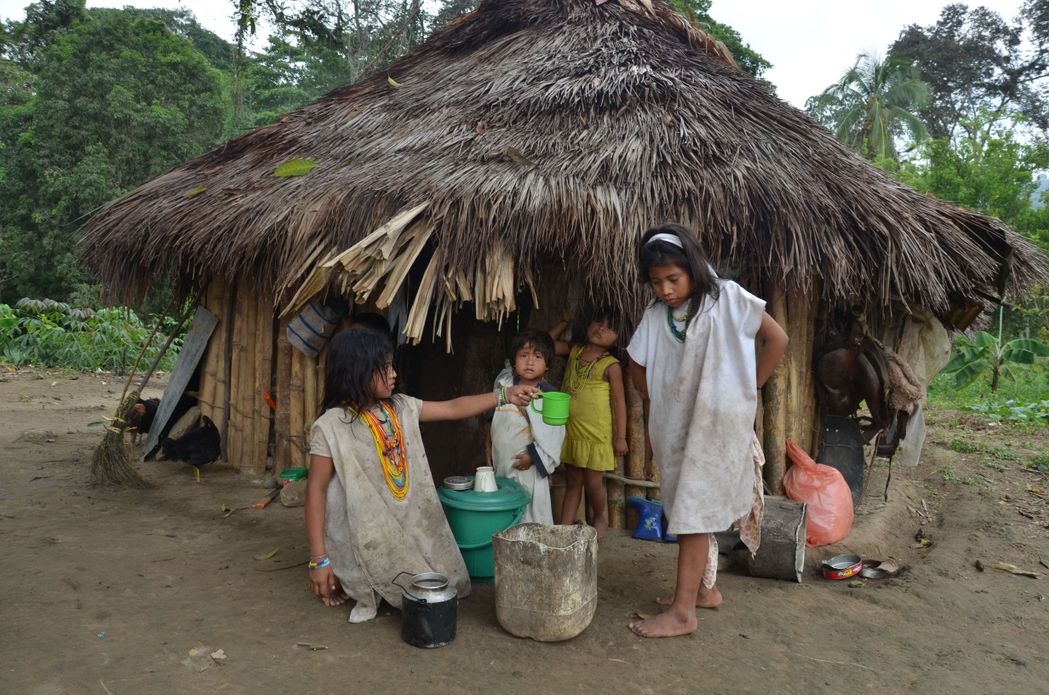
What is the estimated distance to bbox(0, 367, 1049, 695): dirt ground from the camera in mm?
2430

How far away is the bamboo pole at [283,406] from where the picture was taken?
4.70 m

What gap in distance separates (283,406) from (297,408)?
0.44ft

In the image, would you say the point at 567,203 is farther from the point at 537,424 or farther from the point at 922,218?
the point at 922,218

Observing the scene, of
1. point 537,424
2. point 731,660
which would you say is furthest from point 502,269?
point 731,660

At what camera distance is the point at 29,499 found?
4473mm

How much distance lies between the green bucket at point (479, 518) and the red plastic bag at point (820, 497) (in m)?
1.69

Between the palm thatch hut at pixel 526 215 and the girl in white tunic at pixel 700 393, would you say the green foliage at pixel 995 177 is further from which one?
the girl in white tunic at pixel 700 393

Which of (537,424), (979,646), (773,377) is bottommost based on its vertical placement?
(979,646)

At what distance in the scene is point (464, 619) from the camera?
2855mm

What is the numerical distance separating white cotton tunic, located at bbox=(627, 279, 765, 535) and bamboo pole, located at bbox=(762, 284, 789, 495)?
1.47 m

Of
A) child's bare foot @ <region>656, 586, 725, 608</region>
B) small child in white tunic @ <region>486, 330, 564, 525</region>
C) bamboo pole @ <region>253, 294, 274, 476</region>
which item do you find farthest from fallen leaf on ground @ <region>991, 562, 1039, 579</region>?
bamboo pole @ <region>253, 294, 274, 476</region>

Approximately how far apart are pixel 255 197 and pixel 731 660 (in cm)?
374

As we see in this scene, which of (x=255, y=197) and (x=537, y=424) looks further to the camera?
(x=255, y=197)

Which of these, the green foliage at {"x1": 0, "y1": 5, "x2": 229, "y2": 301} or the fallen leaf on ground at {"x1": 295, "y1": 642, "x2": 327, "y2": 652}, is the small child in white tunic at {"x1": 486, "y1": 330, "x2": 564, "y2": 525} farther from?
the green foliage at {"x1": 0, "y1": 5, "x2": 229, "y2": 301}
